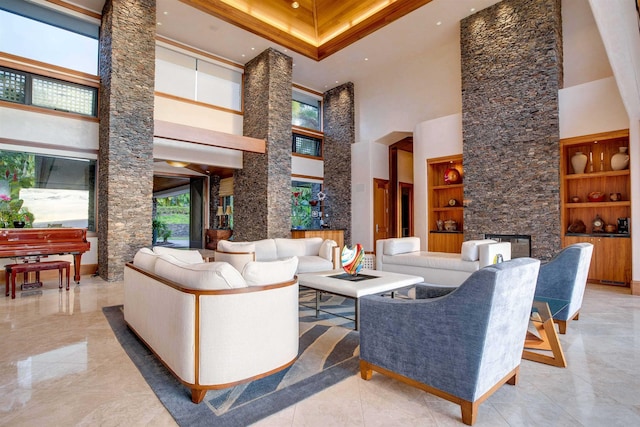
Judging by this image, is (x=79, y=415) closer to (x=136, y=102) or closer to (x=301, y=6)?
(x=136, y=102)

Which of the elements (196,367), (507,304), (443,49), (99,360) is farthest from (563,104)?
(99,360)

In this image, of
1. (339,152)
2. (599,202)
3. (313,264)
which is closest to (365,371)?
(313,264)

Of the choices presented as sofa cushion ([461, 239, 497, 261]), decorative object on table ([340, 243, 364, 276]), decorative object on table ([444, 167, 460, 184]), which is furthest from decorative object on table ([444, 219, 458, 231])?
decorative object on table ([340, 243, 364, 276])

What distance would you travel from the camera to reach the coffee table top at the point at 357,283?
325 cm

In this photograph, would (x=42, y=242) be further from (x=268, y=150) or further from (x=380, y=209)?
(x=380, y=209)

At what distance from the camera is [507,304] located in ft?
5.66

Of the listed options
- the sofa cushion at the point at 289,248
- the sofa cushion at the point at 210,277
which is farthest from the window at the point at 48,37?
the sofa cushion at the point at 210,277

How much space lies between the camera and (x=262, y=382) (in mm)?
2227

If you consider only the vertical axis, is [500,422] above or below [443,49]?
below

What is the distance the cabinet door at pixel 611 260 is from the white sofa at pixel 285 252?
4574 mm

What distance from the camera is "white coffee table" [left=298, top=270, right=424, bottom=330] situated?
3.24 meters

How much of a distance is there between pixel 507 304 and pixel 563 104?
5961 millimetres

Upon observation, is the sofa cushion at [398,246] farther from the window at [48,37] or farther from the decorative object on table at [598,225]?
the window at [48,37]

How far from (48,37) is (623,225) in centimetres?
1110
